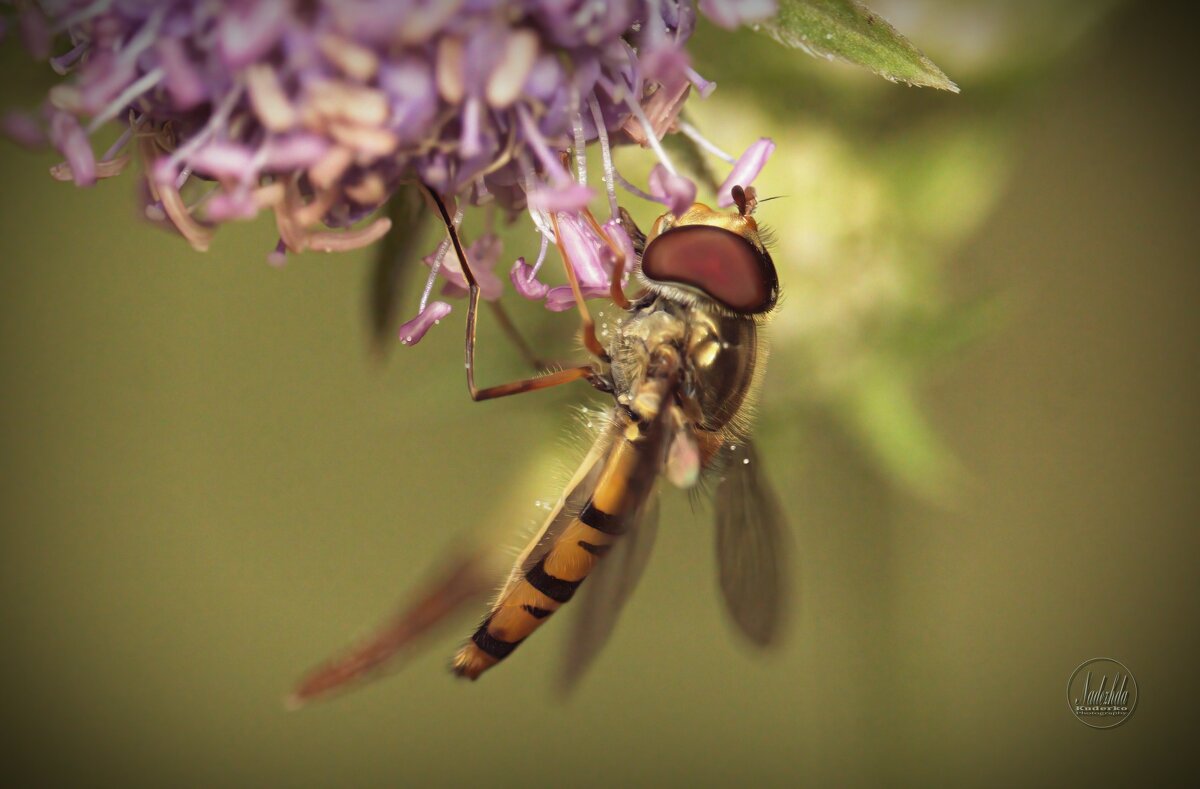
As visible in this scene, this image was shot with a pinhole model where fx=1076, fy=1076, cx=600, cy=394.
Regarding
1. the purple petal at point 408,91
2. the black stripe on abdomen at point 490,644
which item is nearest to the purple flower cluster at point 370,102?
the purple petal at point 408,91

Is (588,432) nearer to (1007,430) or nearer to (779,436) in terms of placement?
(779,436)

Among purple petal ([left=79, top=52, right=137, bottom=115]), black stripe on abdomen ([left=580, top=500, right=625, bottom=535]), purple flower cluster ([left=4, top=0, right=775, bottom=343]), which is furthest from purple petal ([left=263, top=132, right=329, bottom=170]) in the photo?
black stripe on abdomen ([left=580, top=500, right=625, bottom=535])

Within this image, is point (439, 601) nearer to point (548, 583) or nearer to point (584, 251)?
point (548, 583)

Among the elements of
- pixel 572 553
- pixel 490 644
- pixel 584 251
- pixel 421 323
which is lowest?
pixel 490 644

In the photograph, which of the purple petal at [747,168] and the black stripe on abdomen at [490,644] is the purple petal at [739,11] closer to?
the purple petal at [747,168]

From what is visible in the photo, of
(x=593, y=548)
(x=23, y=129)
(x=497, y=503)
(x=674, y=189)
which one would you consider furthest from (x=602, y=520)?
(x=497, y=503)

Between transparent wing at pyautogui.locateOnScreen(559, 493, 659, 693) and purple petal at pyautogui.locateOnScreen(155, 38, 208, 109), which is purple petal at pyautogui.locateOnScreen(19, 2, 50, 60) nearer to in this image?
purple petal at pyautogui.locateOnScreen(155, 38, 208, 109)
